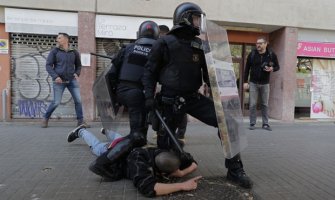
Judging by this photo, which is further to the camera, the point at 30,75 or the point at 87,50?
the point at 30,75

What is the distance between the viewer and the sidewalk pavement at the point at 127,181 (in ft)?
11.6

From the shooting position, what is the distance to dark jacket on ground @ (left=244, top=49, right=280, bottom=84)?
7395mm

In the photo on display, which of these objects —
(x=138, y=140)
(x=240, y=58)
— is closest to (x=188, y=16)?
(x=138, y=140)

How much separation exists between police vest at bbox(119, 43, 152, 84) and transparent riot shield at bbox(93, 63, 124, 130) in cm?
35

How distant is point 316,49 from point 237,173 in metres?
7.41

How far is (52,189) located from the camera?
140 inches

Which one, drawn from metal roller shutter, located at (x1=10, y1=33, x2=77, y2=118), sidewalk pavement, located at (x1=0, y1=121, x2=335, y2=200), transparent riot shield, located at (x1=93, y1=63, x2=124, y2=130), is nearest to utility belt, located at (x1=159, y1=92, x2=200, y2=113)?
transparent riot shield, located at (x1=93, y1=63, x2=124, y2=130)

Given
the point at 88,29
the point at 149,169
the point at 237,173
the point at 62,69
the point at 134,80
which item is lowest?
the point at 237,173

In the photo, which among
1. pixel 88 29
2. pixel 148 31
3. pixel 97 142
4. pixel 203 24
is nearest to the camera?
pixel 203 24

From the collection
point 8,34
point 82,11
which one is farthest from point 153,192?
point 8,34

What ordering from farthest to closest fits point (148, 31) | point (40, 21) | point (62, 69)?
point (40, 21) → point (62, 69) → point (148, 31)

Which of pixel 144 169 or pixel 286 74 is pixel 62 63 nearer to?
pixel 144 169

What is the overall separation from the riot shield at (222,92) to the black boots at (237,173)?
0.71 ft

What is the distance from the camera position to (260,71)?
7.45m
